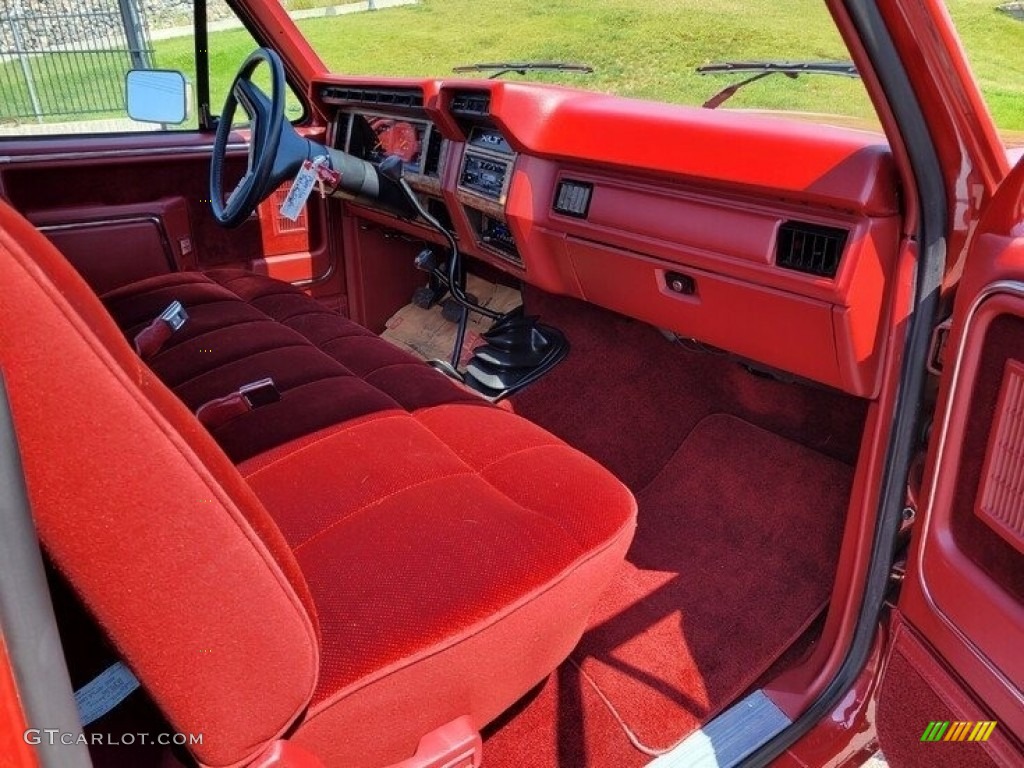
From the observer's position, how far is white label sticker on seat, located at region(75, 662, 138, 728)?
90 centimetres

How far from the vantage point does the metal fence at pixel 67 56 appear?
2791 millimetres

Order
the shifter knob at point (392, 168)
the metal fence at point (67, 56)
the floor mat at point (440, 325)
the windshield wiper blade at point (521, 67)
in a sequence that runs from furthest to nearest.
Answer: the floor mat at point (440, 325) → the metal fence at point (67, 56) → the shifter knob at point (392, 168) → the windshield wiper blade at point (521, 67)

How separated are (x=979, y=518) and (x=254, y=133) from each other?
1.94 metres

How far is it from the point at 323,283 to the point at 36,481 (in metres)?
2.45

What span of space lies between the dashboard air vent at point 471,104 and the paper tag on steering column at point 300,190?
1.38 ft

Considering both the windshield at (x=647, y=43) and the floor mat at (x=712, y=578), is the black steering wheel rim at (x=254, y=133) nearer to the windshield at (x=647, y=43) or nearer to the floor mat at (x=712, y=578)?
the windshield at (x=647, y=43)

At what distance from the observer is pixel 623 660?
1708 mm

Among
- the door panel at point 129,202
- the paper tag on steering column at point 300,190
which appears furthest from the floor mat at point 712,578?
the door panel at point 129,202

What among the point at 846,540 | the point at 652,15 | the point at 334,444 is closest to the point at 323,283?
the point at 652,15

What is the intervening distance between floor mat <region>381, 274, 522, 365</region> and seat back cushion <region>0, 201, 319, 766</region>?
2.05 m

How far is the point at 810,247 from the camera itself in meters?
1.47

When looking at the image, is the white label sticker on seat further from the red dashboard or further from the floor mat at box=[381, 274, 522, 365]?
the floor mat at box=[381, 274, 522, 365]

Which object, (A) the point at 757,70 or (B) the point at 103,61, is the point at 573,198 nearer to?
(A) the point at 757,70

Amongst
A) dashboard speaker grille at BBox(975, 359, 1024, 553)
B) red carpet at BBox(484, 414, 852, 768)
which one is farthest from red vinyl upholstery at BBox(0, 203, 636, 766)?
dashboard speaker grille at BBox(975, 359, 1024, 553)
